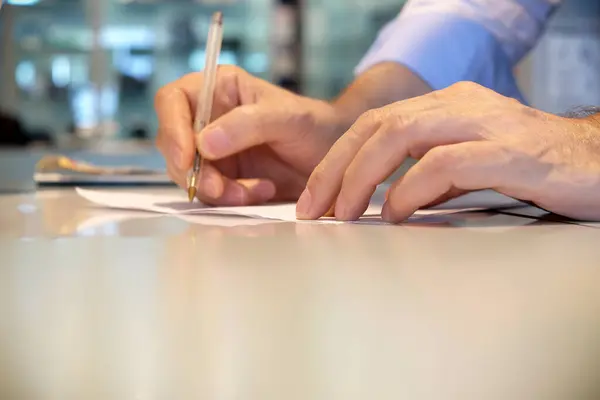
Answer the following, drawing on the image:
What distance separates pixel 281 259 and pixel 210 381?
148 millimetres

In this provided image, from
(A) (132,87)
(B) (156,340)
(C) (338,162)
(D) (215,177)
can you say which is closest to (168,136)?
(D) (215,177)

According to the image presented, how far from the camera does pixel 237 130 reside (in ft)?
A: 2.05

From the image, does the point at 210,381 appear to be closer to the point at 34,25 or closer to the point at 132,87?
the point at 132,87

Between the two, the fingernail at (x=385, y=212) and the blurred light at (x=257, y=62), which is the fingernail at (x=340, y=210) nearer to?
the fingernail at (x=385, y=212)

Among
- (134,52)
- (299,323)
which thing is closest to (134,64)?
(134,52)

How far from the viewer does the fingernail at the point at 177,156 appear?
616 millimetres

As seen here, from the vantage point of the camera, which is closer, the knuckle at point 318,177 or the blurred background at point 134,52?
the knuckle at point 318,177

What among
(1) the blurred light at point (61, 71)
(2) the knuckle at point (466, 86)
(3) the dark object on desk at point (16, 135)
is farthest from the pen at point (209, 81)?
(1) the blurred light at point (61, 71)

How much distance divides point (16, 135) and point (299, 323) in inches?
121

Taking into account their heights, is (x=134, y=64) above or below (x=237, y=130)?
above

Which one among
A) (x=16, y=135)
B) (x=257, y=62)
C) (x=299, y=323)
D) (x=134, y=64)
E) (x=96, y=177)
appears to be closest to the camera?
(x=299, y=323)

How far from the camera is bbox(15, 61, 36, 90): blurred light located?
3324 mm

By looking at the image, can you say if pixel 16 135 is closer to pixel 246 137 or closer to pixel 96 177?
pixel 96 177

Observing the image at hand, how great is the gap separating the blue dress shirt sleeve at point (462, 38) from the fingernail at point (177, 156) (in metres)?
0.33
